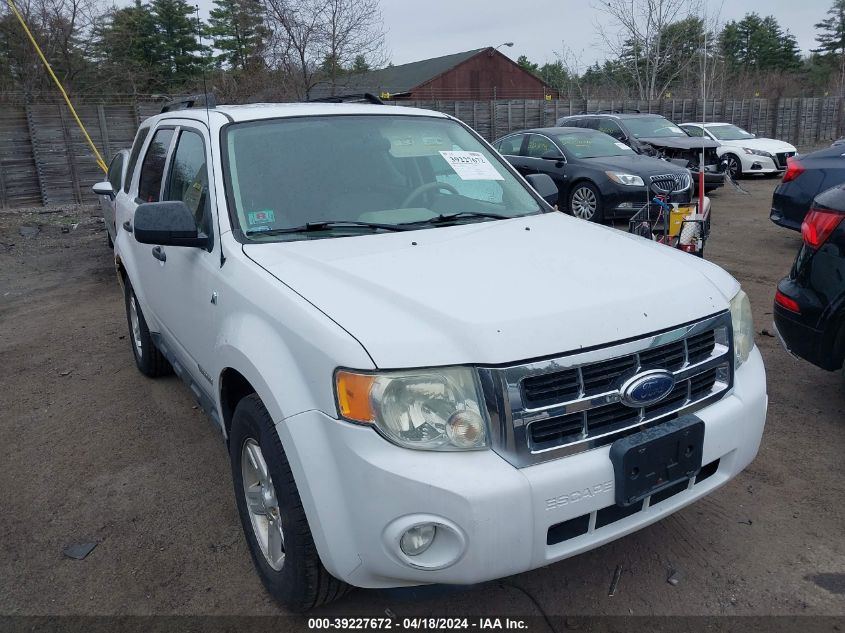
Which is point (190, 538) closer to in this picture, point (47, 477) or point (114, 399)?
point (47, 477)

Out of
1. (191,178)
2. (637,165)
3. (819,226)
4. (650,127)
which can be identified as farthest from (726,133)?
(191,178)

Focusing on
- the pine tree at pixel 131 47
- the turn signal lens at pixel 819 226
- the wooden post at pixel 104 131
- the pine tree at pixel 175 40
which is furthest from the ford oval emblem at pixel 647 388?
the pine tree at pixel 175 40

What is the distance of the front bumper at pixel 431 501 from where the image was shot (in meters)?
1.93

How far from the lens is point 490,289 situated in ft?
7.61

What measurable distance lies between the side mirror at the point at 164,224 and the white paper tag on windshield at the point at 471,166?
4.59 feet

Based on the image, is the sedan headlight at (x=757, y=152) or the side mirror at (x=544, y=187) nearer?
the side mirror at (x=544, y=187)

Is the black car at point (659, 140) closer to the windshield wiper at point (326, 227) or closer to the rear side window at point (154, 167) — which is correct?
the rear side window at point (154, 167)

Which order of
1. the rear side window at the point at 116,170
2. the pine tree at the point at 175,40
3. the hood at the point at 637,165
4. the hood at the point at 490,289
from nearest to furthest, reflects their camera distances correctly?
the hood at the point at 490,289, the rear side window at the point at 116,170, the hood at the point at 637,165, the pine tree at the point at 175,40

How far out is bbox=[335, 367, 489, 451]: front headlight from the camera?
1997 mm

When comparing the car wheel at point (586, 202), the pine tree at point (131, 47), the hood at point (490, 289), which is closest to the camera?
the hood at point (490, 289)

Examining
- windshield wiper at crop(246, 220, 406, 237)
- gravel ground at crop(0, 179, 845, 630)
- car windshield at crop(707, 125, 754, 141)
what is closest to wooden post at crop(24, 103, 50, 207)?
gravel ground at crop(0, 179, 845, 630)

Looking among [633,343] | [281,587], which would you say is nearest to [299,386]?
[281,587]

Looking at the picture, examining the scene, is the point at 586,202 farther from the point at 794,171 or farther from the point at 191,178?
the point at 191,178

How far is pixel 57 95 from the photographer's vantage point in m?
19.8
